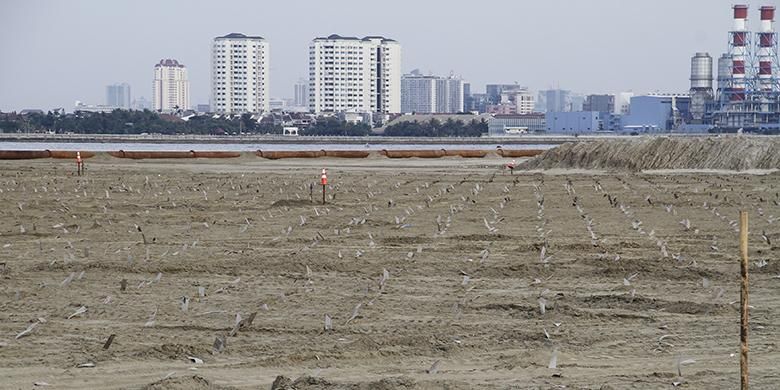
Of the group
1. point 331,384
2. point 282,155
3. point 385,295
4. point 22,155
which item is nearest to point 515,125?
point 282,155

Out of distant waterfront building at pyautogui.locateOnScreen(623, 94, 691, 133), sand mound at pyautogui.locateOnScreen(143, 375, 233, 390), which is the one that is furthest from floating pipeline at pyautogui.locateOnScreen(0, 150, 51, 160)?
distant waterfront building at pyautogui.locateOnScreen(623, 94, 691, 133)

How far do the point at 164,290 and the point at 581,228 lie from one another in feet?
29.8

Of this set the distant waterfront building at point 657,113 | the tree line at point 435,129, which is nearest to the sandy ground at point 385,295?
the tree line at point 435,129

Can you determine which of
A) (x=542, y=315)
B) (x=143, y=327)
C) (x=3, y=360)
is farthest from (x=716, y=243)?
(x=3, y=360)

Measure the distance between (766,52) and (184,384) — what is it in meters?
147

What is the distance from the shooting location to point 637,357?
8867 mm

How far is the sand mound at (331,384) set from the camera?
7.64 metres

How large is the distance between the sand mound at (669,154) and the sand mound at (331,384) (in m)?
40.7

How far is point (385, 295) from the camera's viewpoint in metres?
12.0

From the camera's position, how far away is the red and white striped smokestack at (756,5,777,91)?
144 m

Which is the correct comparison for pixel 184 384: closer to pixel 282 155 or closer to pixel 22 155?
pixel 22 155

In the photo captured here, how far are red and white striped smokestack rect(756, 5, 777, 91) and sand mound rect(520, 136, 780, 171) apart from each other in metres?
98.5

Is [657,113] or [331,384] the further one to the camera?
[657,113]

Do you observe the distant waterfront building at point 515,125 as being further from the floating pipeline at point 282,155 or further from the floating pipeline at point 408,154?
the floating pipeline at point 282,155
